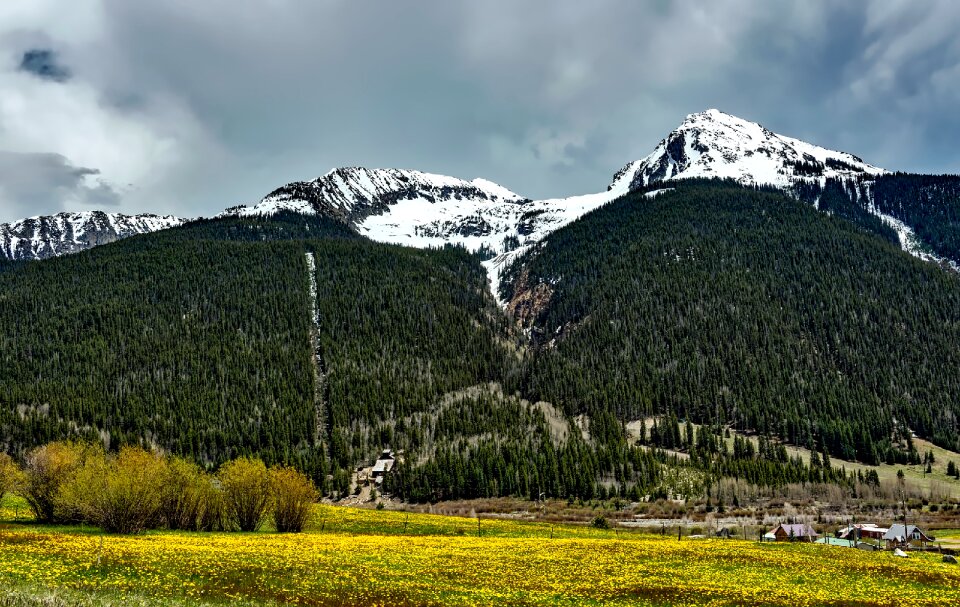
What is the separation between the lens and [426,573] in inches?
1583

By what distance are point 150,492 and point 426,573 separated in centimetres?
3080

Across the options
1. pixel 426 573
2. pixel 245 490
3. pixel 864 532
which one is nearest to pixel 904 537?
pixel 864 532

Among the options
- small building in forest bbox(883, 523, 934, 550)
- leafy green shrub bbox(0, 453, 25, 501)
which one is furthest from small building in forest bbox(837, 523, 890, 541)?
leafy green shrub bbox(0, 453, 25, 501)

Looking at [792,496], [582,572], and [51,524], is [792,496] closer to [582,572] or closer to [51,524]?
[582,572]

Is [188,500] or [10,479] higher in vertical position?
[10,479]

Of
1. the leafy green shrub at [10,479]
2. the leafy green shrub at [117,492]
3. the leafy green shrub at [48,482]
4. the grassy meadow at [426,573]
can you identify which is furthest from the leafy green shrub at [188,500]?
the leafy green shrub at [10,479]

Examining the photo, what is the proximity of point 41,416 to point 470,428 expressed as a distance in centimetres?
12148

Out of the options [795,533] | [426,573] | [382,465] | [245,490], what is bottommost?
[795,533]

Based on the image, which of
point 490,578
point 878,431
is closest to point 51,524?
point 490,578

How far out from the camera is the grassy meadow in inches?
1196

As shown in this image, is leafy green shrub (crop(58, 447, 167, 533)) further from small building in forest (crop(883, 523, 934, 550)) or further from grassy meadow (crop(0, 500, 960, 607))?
small building in forest (crop(883, 523, 934, 550))

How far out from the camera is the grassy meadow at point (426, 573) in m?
30.4

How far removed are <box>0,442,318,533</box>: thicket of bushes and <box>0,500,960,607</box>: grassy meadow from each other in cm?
303

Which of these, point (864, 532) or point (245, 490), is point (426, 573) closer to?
point (245, 490)
